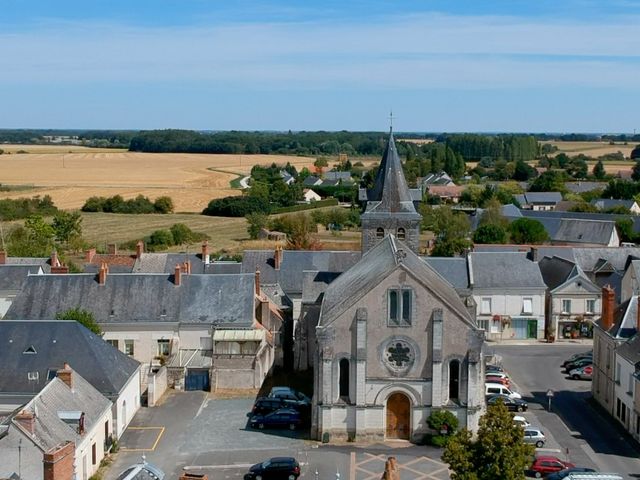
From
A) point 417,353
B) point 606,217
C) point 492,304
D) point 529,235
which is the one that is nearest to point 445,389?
point 417,353

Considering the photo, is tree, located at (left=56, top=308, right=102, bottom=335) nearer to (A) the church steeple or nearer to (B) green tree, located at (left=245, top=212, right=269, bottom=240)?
(A) the church steeple

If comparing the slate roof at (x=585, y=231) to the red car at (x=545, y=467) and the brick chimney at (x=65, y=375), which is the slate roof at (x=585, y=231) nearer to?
the red car at (x=545, y=467)

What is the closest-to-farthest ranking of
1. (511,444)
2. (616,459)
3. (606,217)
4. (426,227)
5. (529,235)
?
1. (511,444)
2. (616,459)
3. (529,235)
4. (606,217)
5. (426,227)

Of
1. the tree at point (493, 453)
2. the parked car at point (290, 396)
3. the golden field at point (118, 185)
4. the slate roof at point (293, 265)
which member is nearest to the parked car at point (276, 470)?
the parked car at point (290, 396)

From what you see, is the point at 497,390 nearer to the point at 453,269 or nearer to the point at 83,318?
the point at 453,269

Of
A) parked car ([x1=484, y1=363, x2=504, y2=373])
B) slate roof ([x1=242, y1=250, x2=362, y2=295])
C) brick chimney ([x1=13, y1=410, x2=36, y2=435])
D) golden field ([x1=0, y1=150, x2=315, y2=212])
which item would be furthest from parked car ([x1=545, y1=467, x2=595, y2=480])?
golden field ([x1=0, y1=150, x2=315, y2=212])

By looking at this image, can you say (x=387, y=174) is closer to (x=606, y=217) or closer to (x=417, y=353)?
(x=417, y=353)
